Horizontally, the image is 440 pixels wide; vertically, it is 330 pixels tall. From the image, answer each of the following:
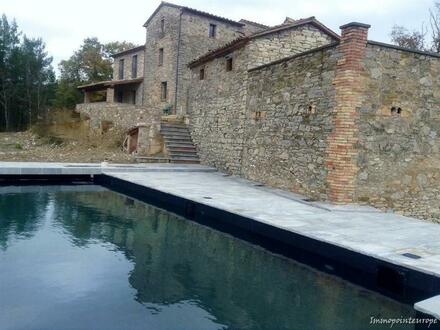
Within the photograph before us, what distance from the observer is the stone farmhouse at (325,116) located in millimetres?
8367

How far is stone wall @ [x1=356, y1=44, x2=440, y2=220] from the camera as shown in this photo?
332 inches

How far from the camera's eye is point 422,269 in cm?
427

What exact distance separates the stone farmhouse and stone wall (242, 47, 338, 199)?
0.08ft

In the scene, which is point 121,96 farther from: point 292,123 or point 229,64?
point 292,123

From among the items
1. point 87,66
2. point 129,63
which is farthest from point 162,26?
point 87,66

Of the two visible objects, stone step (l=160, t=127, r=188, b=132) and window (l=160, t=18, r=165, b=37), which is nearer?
stone step (l=160, t=127, r=188, b=132)

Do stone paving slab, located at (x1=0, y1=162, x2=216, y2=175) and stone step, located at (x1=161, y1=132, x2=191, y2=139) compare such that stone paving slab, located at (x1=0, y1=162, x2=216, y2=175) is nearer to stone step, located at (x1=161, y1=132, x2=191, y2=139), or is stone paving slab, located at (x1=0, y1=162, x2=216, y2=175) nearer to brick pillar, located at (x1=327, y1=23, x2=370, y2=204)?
stone step, located at (x1=161, y1=132, x2=191, y2=139)

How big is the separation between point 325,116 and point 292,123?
130cm

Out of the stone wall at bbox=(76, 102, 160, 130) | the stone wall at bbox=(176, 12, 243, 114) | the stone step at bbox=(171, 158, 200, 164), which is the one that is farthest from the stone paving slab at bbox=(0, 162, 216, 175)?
the stone wall at bbox=(176, 12, 243, 114)

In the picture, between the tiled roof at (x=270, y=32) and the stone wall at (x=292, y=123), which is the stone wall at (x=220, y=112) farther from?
the stone wall at (x=292, y=123)

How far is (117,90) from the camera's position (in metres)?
28.1

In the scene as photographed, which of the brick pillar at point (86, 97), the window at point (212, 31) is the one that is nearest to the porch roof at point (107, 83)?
the brick pillar at point (86, 97)

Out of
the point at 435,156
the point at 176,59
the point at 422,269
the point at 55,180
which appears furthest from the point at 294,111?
the point at 176,59

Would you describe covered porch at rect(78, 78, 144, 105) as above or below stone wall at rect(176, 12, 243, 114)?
below
